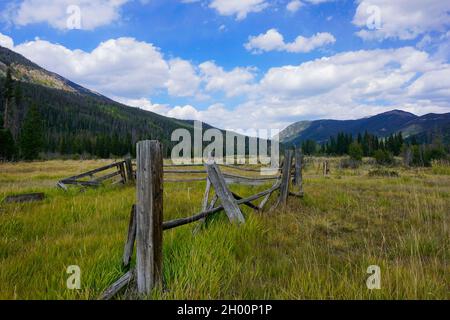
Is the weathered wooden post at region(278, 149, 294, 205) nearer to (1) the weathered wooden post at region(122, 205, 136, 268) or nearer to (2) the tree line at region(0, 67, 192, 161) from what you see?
(1) the weathered wooden post at region(122, 205, 136, 268)

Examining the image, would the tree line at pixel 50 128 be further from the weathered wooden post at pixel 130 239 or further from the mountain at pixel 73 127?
the weathered wooden post at pixel 130 239

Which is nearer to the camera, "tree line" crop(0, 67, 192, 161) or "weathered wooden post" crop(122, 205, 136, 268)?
"weathered wooden post" crop(122, 205, 136, 268)

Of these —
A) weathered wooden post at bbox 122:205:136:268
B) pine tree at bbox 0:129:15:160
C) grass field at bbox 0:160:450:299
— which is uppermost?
pine tree at bbox 0:129:15:160

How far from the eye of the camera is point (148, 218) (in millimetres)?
2307

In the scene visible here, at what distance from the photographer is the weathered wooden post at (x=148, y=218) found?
90.5 inches

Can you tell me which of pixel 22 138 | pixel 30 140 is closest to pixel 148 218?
pixel 30 140

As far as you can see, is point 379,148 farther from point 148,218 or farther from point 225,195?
point 148,218

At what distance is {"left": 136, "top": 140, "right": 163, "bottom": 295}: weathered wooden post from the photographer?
90.5 inches

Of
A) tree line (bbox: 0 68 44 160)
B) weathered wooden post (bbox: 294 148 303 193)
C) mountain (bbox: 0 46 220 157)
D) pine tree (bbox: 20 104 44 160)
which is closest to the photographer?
weathered wooden post (bbox: 294 148 303 193)

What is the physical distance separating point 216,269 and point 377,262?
6.00 ft

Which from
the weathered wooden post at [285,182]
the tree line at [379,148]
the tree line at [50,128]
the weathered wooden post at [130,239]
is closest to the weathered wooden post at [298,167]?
the weathered wooden post at [285,182]

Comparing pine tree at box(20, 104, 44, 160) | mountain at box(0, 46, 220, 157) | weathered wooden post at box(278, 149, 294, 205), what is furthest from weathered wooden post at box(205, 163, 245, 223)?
mountain at box(0, 46, 220, 157)
